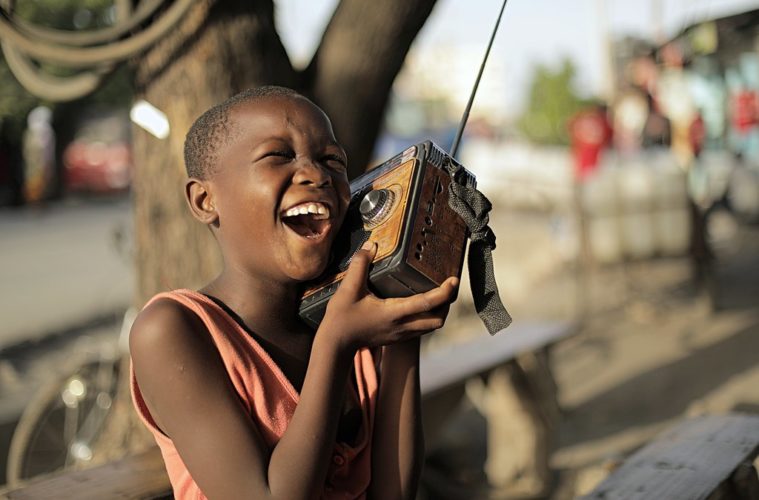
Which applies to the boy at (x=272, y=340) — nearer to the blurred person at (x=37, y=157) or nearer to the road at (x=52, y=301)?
the road at (x=52, y=301)

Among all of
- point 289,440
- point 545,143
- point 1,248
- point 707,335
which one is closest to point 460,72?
point 545,143

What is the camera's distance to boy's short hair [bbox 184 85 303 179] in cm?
150

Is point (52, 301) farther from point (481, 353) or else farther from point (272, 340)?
point (272, 340)

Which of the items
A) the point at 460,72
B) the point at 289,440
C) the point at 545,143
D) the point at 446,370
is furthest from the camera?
the point at 460,72

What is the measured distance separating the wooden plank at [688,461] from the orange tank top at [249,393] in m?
0.76

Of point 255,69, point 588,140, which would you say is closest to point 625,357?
point 255,69

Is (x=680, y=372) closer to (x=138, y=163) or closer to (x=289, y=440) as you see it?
(x=138, y=163)

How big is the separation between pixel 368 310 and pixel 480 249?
0.24m

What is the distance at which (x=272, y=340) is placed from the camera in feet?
5.11

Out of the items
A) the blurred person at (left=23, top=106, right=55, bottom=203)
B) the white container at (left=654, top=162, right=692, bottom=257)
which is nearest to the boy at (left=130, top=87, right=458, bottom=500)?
the white container at (left=654, top=162, right=692, bottom=257)

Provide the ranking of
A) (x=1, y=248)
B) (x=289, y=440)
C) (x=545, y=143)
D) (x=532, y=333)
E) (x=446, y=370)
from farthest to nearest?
1. (x=545, y=143)
2. (x=1, y=248)
3. (x=532, y=333)
4. (x=446, y=370)
5. (x=289, y=440)

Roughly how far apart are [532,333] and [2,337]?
4486 mm

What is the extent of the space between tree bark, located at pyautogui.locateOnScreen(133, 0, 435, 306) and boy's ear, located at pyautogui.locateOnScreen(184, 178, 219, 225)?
1.32 meters

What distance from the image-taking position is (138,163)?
3.22m
